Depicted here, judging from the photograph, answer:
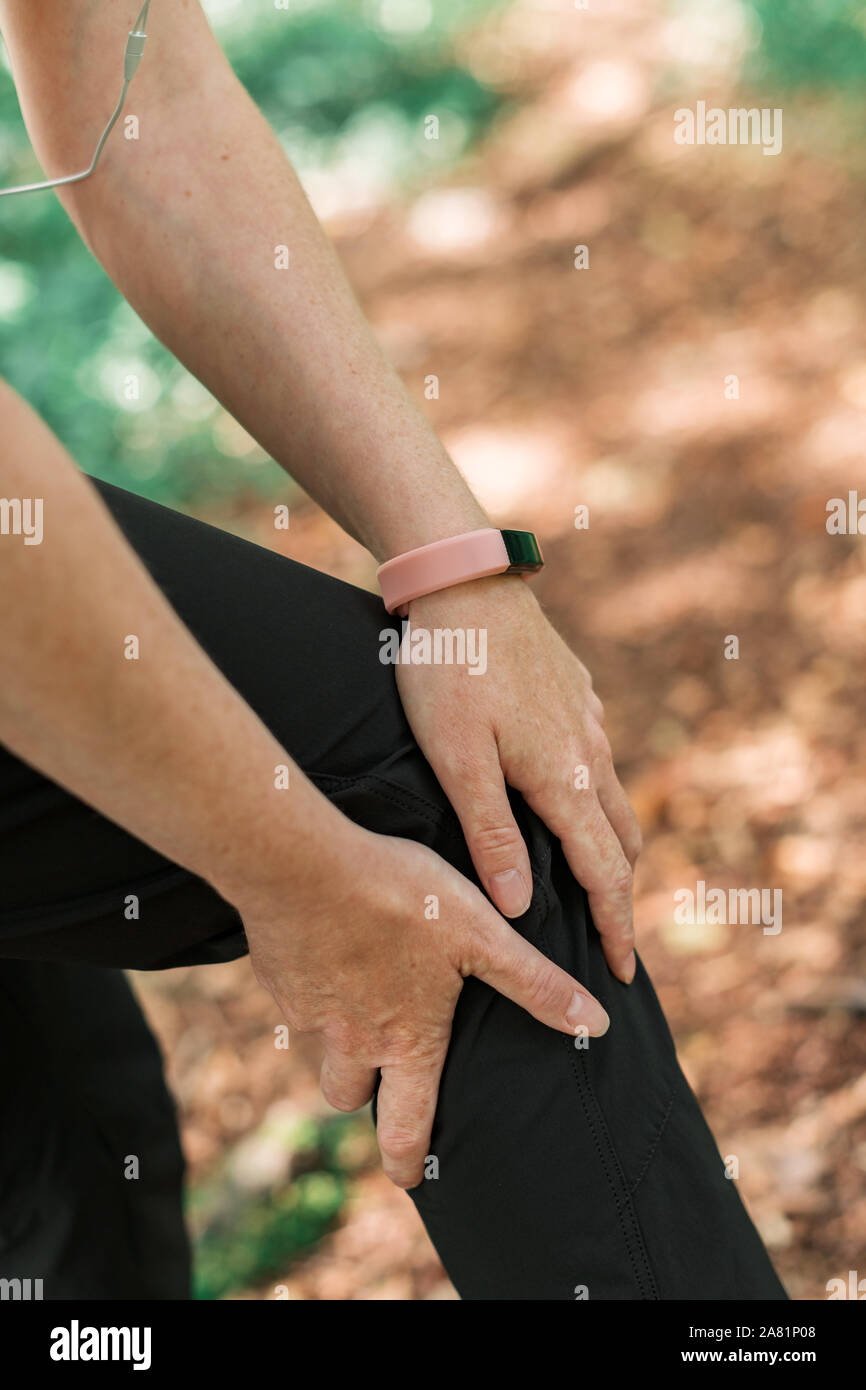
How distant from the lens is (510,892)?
91 cm

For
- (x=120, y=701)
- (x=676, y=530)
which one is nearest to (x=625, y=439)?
(x=676, y=530)

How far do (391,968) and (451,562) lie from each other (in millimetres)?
354

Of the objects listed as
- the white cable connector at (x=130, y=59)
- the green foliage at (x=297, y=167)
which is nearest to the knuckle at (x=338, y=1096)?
the white cable connector at (x=130, y=59)

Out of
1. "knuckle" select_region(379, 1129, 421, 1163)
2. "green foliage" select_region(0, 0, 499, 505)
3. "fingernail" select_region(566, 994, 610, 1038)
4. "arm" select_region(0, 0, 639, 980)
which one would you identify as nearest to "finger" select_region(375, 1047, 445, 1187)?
"knuckle" select_region(379, 1129, 421, 1163)

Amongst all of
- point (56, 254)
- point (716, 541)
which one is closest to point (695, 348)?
point (716, 541)

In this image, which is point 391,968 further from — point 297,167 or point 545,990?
point 297,167

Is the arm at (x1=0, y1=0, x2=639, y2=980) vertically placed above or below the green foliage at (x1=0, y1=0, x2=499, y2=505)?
below

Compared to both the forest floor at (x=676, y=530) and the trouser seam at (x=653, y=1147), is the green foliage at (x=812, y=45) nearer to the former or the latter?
the forest floor at (x=676, y=530)

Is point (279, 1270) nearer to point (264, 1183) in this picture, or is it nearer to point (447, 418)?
point (264, 1183)

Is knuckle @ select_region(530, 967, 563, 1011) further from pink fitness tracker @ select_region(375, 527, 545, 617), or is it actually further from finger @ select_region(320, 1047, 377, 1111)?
pink fitness tracker @ select_region(375, 527, 545, 617)

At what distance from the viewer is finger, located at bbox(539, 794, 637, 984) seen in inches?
38.9

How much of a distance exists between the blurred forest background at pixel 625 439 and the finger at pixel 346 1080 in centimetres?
94

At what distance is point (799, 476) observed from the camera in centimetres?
267

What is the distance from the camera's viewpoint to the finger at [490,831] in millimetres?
914
